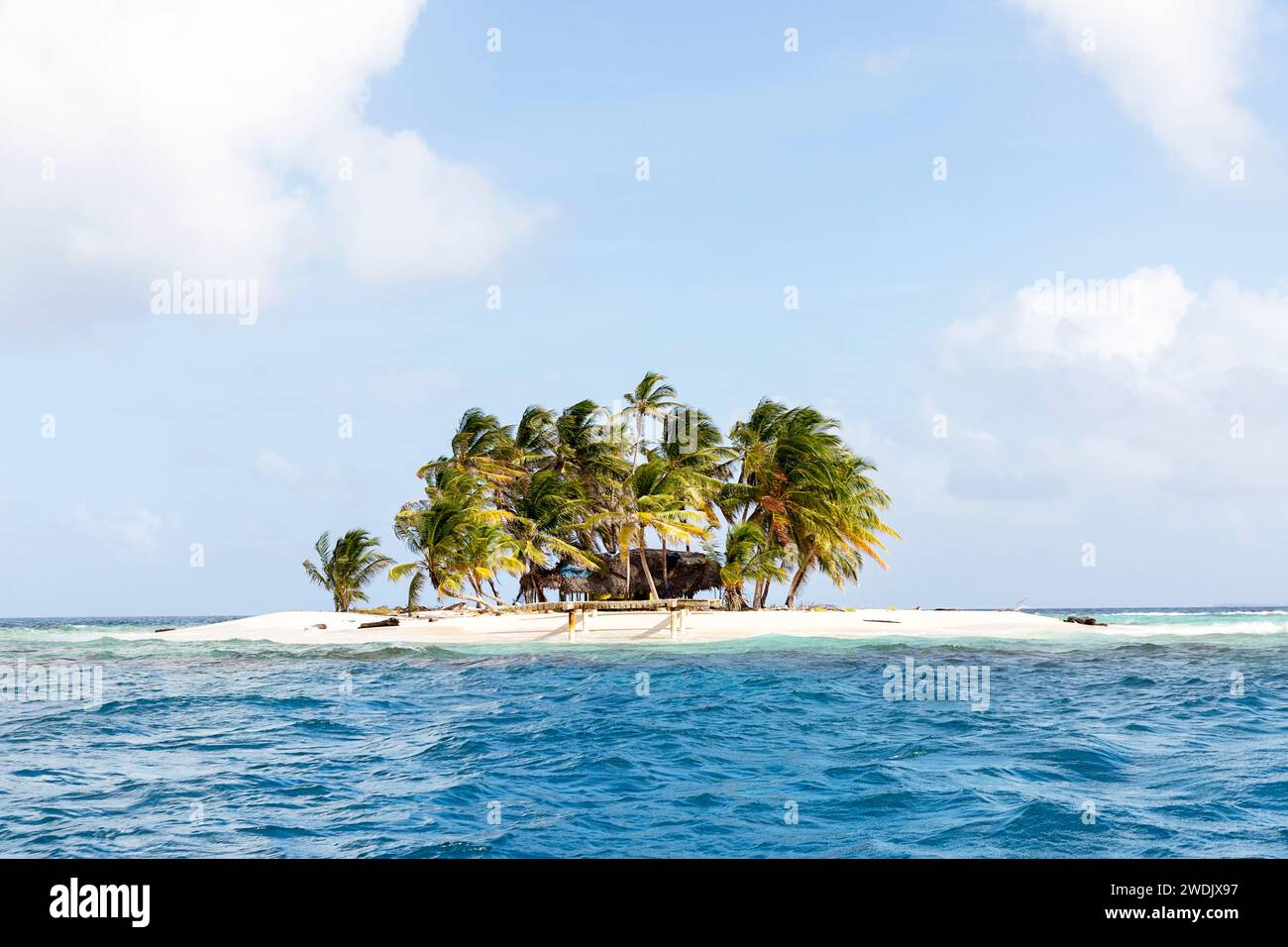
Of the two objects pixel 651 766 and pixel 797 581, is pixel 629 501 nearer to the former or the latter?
pixel 797 581

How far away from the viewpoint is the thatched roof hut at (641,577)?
4634 centimetres

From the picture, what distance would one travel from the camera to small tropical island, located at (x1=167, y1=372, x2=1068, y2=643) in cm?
3759

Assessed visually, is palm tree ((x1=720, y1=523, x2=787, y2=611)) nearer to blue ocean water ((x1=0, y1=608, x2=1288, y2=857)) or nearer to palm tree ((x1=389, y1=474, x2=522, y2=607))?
palm tree ((x1=389, y1=474, x2=522, y2=607))

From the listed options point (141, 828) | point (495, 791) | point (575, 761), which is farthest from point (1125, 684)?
point (141, 828)

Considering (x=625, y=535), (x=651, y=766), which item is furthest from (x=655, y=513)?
(x=651, y=766)

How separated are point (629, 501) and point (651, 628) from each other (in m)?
8.35

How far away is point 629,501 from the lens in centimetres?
4300

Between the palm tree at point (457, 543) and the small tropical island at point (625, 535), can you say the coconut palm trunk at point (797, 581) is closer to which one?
the small tropical island at point (625, 535)

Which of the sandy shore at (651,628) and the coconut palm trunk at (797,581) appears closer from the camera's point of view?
the sandy shore at (651,628)

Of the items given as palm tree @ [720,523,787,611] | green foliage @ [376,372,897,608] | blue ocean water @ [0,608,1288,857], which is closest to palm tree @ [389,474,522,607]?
green foliage @ [376,372,897,608]

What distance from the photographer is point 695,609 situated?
132 ft

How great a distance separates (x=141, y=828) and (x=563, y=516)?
36559 mm

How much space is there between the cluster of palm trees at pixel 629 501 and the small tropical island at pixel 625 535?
0.29ft

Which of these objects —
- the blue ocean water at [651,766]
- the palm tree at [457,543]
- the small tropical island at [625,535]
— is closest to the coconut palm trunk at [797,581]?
the small tropical island at [625,535]
